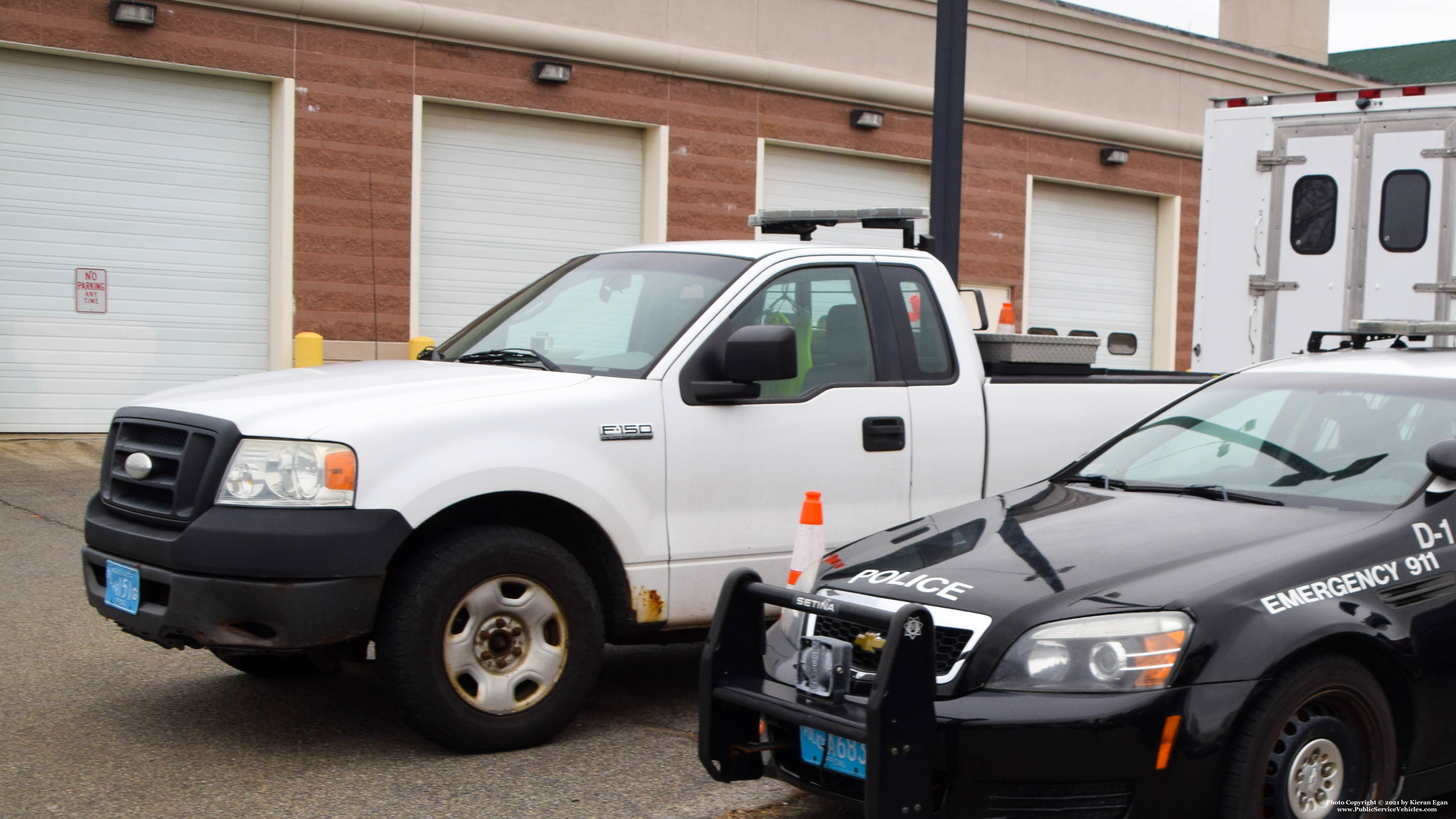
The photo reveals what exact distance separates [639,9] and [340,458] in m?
12.4

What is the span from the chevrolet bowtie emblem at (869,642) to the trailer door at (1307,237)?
6978 mm

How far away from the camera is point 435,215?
15.3m

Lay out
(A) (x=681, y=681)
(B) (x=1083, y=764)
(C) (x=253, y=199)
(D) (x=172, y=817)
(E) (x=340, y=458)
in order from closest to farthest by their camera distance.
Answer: (B) (x=1083, y=764) → (D) (x=172, y=817) → (E) (x=340, y=458) → (A) (x=681, y=681) → (C) (x=253, y=199)

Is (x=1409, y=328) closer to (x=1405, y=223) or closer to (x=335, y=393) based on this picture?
(x=335, y=393)

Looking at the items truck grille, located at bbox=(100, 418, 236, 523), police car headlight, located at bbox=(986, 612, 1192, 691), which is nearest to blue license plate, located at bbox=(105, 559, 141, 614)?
truck grille, located at bbox=(100, 418, 236, 523)

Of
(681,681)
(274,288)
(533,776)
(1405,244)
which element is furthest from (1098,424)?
(274,288)

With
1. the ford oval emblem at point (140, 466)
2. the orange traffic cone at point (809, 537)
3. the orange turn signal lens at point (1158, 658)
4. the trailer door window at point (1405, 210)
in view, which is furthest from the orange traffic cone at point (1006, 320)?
the ford oval emblem at point (140, 466)

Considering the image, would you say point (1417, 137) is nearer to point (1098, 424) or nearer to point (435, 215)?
point (1098, 424)

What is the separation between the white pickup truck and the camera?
480cm

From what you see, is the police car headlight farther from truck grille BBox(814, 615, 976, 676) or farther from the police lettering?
the police lettering

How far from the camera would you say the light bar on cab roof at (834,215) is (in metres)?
7.00

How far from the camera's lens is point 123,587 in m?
5.02

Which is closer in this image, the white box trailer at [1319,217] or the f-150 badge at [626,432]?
the f-150 badge at [626,432]

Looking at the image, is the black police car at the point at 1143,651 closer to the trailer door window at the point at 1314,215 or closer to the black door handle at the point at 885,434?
the black door handle at the point at 885,434
